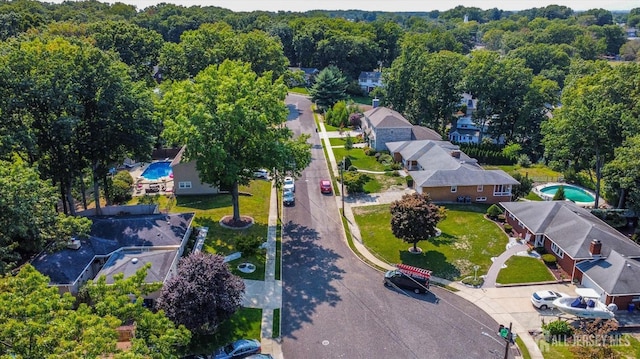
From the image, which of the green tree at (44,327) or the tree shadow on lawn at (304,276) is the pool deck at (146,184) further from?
the green tree at (44,327)

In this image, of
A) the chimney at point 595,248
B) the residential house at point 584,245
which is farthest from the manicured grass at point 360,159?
the chimney at point 595,248

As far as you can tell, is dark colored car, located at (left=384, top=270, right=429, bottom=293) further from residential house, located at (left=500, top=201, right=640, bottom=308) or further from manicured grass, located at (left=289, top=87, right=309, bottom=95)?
manicured grass, located at (left=289, top=87, right=309, bottom=95)

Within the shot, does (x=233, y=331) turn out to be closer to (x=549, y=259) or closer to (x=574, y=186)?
(x=549, y=259)

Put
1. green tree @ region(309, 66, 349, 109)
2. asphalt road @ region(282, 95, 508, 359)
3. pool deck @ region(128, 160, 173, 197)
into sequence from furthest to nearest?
green tree @ region(309, 66, 349, 109), pool deck @ region(128, 160, 173, 197), asphalt road @ region(282, 95, 508, 359)

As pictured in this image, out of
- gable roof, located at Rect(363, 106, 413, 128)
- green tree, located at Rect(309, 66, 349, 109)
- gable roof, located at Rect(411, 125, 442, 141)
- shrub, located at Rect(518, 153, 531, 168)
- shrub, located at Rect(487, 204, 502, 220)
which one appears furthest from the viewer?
green tree, located at Rect(309, 66, 349, 109)

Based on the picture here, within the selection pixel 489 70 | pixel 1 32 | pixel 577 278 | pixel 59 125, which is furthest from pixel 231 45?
pixel 577 278

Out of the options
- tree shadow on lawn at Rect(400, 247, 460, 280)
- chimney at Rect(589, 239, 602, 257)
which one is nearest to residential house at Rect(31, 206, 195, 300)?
tree shadow on lawn at Rect(400, 247, 460, 280)
